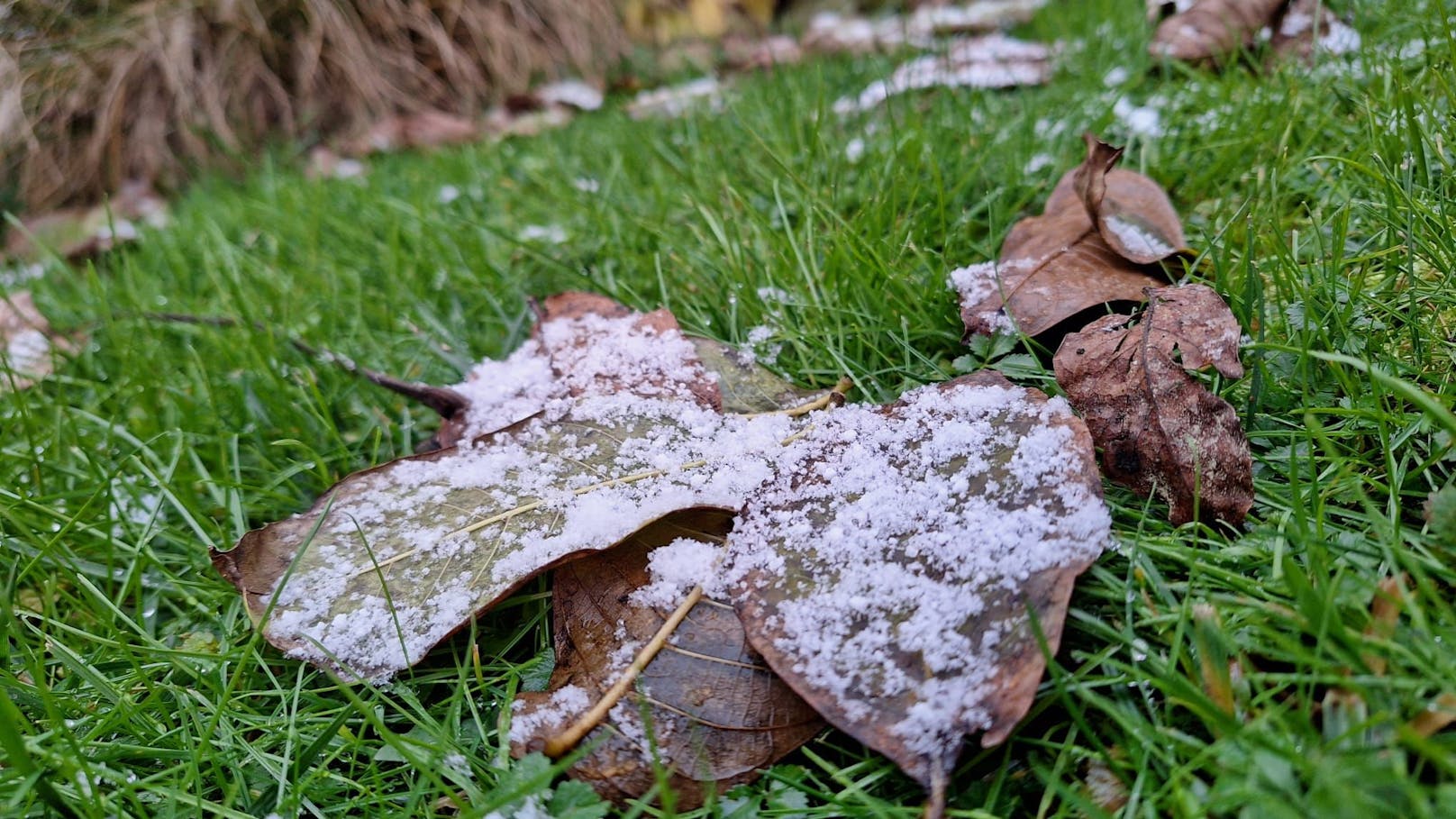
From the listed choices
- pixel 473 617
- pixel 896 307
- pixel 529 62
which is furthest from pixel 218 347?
pixel 529 62

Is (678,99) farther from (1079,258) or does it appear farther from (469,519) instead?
(469,519)

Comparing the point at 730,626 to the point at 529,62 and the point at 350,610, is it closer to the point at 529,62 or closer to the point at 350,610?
the point at 350,610

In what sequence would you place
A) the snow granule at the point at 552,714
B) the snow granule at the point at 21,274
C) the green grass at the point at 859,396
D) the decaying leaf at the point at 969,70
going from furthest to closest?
the snow granule at the point at 21,274 < the decaying leaf at the point at 969,70 < the snow granule at the point at 552,714 < the green grass at the point at 859,396

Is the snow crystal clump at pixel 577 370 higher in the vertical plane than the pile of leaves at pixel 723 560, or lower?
higher

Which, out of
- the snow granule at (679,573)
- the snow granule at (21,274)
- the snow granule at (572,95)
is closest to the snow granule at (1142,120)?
the snow granule at (679,573)

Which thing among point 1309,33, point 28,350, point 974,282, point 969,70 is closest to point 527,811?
point 974,282

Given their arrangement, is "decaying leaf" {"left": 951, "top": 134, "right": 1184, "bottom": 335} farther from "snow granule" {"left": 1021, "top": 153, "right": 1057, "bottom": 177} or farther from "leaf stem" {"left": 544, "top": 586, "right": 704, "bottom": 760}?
"leaf stem" {"left": 544, "top": 586, "right": 704, "bottom": 760}

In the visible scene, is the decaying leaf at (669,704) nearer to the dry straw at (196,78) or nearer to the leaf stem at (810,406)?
the leaf stem at (810,406)
